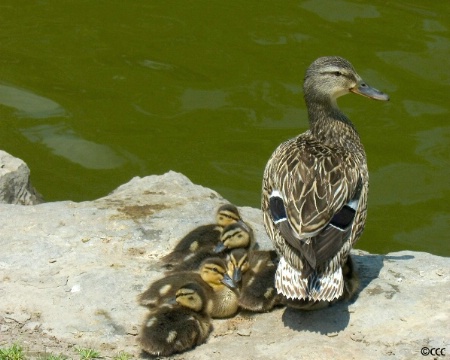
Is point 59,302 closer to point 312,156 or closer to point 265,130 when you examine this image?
point 312,156

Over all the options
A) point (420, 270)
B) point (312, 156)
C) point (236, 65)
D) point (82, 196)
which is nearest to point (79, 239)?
point (312, 156)

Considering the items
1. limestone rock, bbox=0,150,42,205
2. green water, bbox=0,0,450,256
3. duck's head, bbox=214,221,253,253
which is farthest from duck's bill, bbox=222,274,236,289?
green water, bbox=0,0,450,256

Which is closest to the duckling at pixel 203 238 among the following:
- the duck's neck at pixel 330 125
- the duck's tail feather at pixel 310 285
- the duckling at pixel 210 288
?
the duckling at pixel 210 288

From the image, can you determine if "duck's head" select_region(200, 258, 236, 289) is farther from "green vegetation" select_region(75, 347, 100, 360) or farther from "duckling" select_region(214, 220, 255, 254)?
"green vegetation" select_region(75, 347, 100, 360)

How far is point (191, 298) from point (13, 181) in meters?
2.45

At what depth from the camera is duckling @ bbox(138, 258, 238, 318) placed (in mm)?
6023

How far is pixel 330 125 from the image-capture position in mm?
6941

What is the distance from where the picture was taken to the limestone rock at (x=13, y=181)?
7.75 meters

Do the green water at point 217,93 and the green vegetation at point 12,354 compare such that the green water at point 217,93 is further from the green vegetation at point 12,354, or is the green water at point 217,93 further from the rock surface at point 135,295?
the green vegetation at point 12,354

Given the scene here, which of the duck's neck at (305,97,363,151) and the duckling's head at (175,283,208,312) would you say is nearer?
the duckling's head at (175,283,208,312)

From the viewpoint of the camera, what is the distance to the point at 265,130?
396 inches

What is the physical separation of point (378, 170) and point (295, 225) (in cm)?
408

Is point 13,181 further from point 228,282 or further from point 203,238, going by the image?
point 228,282

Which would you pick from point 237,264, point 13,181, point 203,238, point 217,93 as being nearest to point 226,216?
point 203,238
